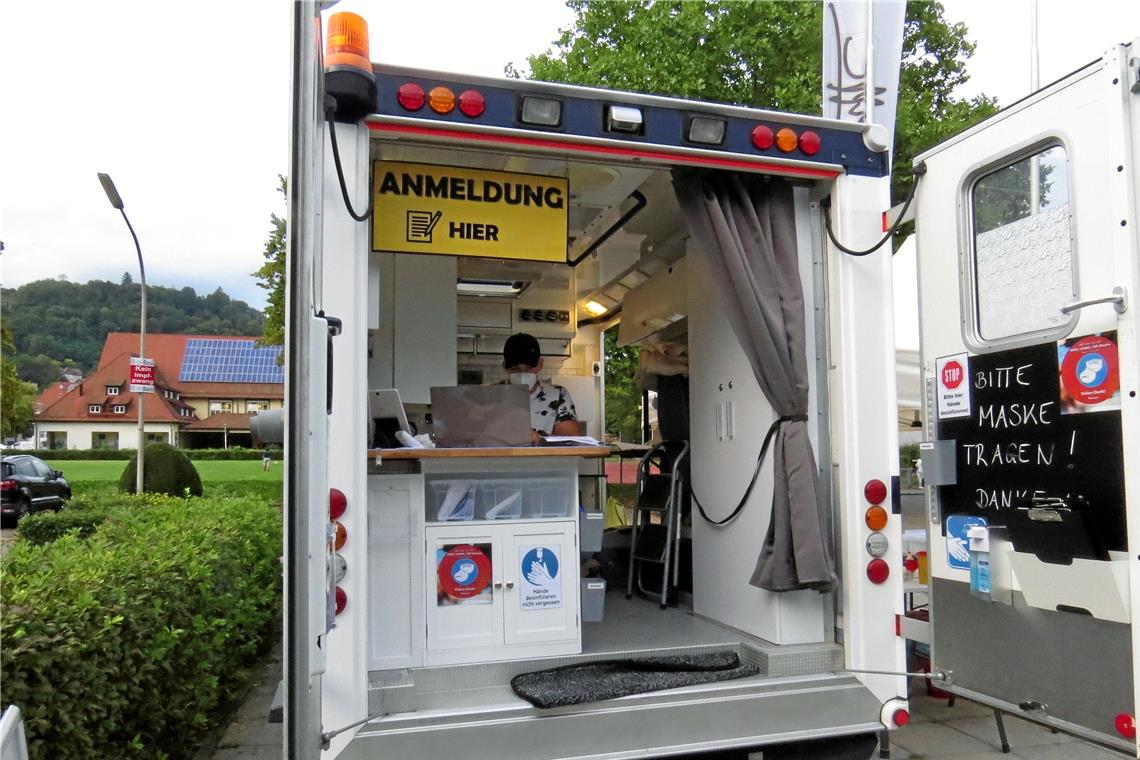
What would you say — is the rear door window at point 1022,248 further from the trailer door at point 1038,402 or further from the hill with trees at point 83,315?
the hill with trees at point 83,315

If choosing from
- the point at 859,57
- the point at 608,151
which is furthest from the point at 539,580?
the point at 859,57

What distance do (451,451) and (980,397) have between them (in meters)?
1.91

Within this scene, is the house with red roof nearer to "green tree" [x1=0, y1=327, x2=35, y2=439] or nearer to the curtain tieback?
"green tree" [x1=0, y1=327, x2=35, y2=439]

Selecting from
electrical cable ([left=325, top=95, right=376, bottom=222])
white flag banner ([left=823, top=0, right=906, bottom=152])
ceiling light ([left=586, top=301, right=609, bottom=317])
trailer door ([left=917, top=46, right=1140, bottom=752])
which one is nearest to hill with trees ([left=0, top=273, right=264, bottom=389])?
electrical cable ([left=325, top=95, right=376, bottom=222])

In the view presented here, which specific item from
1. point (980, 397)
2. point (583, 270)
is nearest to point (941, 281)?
point (980, 397)

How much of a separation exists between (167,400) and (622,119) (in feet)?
218

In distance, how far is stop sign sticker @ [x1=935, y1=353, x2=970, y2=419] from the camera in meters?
2.95

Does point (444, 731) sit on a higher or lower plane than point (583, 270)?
lower

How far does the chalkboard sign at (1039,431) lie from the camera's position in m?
2.42

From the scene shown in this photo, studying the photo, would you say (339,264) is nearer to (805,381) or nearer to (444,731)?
(444,731)

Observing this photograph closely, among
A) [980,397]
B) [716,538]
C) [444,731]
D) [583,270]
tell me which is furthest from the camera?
[583,270]

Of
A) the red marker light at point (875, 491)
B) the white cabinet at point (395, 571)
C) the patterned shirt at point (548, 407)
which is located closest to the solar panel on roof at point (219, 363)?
the patterned shirt at point (548, 407)

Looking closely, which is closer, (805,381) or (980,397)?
(980,397)

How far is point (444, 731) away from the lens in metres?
2.69
